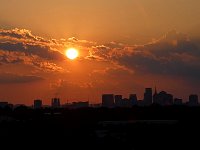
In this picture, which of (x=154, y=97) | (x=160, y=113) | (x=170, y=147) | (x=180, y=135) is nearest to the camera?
(x=170, y=147)

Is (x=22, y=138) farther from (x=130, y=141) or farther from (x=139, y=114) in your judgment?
(x=139, y=114)

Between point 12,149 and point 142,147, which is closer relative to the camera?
point 12,149

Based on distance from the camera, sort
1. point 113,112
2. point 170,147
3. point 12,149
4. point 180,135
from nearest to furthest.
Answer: point 12,149, point 170,147, point 180,135, point 113,112

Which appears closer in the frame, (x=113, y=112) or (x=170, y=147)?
(x=170, y=147)

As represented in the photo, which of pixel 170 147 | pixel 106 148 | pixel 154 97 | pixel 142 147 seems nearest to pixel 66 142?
pixel 106 148

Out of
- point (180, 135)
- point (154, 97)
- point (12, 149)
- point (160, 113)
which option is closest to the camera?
point (12, 149)

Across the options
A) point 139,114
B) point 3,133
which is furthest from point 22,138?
point 139,114

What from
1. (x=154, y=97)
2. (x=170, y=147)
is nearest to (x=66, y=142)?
(x=170, y=147)

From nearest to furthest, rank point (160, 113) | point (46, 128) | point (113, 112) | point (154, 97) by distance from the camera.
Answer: point (46, 128), point (160, 113), point (113, 112), point (154, 97)

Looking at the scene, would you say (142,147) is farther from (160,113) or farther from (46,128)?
(160,113)
